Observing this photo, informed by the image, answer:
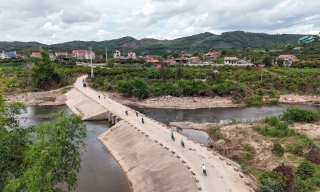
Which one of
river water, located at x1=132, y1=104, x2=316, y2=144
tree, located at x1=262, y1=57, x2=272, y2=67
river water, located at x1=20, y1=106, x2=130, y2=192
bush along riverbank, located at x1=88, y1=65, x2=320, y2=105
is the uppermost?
tree, located at x1=262, y1=57, x2=272, y2=67

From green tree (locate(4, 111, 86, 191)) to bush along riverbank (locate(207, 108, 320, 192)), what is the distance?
1352 centimetres

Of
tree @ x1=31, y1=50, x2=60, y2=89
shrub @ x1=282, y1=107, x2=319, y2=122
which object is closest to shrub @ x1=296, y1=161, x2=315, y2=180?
shrub @ x1=282, y1=107, x2=319, y2=122

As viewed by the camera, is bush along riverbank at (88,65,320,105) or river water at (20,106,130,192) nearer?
river water at (20,106,130,192)

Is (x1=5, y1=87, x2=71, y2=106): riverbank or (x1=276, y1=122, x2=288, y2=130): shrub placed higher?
(x1=276, y1=122, x2=288, y2=130): shrub

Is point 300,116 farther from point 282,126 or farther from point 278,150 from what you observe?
point 278,150

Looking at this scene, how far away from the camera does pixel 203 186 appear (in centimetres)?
1833

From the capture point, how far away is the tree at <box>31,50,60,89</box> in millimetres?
70250

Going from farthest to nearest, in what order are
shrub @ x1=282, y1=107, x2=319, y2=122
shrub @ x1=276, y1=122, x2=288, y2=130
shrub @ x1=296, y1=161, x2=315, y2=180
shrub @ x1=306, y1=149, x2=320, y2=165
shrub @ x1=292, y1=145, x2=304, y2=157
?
1. shrub @ x1=282, y1=107, x2=319, y2=122
2. shrub @ x1=276, y1=122, x2=288, y2=130
3. shrub @ x1=292, y1=145, x2=304, y2=157
4. shrub @ x1=306, y1=149, x2=320, y2=165
5. shrub @ x1=296, y1=161, x2=315, y2=180

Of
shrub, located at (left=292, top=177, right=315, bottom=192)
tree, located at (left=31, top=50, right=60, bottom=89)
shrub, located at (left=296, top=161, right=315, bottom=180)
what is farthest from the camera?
tree, located at (left=31, top=50, right=60, bottom=89)

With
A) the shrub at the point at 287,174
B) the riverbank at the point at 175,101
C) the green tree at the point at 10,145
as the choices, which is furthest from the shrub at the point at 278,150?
the riverbank at the point at 175,101

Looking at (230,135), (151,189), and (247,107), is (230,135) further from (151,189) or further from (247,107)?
(247,107)

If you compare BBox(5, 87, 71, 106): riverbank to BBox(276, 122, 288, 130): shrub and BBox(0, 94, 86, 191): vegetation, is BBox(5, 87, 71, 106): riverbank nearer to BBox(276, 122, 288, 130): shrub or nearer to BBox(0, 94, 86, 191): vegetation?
BBox(276, 122, 288, 130): shrub

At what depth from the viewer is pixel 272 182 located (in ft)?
59.8

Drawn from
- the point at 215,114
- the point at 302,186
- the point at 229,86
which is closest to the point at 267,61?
the point at 229,86
